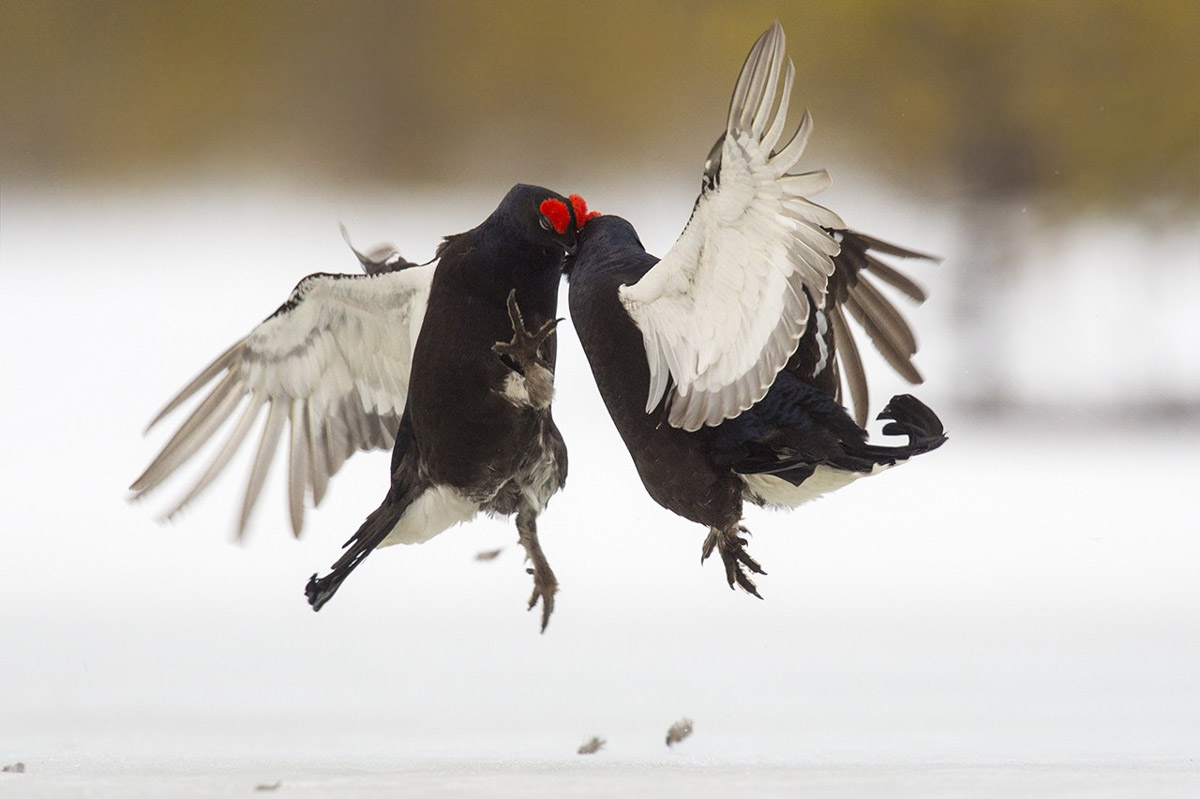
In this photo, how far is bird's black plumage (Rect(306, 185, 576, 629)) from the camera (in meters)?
1.72

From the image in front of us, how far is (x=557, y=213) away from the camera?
1.72m

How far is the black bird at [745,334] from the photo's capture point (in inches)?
53.4

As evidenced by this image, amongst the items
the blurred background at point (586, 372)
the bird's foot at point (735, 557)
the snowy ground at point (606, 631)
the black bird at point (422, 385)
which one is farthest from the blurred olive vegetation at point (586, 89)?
the bird's foot at point (735, 557)

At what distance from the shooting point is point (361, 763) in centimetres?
160

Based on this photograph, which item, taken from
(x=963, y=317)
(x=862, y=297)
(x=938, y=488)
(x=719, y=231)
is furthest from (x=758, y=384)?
(x=963, y=317)

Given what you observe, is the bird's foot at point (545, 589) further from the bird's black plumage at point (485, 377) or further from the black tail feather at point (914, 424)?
the black tail feather at point (914, 424)

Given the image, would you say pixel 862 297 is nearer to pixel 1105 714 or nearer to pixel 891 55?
pixel 1105 714

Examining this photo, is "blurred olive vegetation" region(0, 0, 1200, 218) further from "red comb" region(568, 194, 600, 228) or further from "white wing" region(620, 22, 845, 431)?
"white wing" region(620, 22, 845, 431)

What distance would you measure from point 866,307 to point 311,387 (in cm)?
84

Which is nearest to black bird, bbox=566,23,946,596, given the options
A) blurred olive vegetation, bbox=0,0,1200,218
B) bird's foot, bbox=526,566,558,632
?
bird's foot, bbox=526,566,558,632

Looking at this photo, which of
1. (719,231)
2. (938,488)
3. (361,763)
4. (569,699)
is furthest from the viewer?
(938,488)

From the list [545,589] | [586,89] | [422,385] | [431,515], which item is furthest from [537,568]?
[586,89]

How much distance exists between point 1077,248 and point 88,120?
114 inches

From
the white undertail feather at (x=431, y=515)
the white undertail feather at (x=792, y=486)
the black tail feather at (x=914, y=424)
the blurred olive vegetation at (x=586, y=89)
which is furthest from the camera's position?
the blurred olive vegetation at (x=586, y=89)
